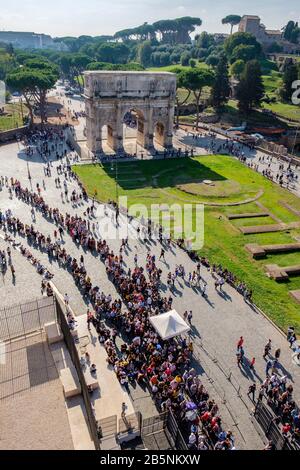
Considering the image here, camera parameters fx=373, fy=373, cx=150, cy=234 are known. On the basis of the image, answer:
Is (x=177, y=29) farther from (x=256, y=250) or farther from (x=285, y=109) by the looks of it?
(x=256, y=250)

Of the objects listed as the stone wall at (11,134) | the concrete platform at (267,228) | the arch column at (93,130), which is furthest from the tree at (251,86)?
the concrete platform at (267,228)

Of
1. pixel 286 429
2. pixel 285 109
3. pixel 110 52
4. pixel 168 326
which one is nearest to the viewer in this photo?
pixel 286 429

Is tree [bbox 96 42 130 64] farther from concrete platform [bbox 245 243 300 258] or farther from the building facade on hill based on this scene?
concrete platform [bbox 245 243 300 258]

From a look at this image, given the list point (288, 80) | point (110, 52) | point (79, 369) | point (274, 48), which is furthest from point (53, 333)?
point (274, 48)

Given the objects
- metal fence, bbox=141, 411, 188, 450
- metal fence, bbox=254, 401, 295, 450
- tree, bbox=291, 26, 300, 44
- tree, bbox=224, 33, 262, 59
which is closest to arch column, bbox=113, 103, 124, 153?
metal fence, bbox=254, 401, 295, 450

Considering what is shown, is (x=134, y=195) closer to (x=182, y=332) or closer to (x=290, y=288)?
(x=290, y=288)

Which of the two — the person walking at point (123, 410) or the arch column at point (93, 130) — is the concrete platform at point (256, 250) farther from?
the arch column at point (93, 130)

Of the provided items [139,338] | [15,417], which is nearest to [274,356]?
[139,338]
